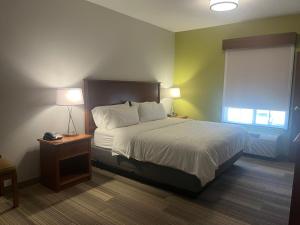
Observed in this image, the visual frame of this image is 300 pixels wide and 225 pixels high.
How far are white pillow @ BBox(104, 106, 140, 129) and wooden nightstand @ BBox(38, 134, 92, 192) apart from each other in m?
0.47

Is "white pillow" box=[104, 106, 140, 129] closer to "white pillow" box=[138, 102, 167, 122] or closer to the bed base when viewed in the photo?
"white pillow" box=[138, 102, 167, 122]

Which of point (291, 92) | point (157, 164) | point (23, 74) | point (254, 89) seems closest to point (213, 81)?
point (254, 89)

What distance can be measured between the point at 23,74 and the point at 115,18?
1.93 meters

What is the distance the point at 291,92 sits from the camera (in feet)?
13.2

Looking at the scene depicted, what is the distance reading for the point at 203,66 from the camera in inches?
199

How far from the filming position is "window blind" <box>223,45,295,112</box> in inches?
159

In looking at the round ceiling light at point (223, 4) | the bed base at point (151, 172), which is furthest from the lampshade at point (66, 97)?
the round ceiling light at point (223, 4)

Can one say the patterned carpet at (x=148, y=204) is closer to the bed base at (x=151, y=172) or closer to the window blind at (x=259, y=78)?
the bed base at (x=151, y=172)

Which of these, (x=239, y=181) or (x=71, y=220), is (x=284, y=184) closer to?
(x=239, y=181)

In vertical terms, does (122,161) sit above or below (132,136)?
below

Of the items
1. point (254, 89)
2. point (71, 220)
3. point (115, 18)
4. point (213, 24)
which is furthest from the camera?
point (213, 24)

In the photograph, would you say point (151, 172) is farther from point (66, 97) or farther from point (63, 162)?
point (66, 97)

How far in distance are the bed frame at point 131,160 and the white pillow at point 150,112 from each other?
35 cm

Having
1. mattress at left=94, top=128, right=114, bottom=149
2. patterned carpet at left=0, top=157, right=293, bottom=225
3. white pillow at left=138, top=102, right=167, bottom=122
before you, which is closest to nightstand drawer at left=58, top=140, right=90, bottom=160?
mattress at left=94, top=128, right=114, bottom=149
